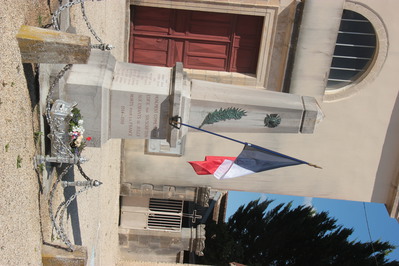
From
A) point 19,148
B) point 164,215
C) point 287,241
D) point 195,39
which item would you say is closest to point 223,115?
point 19,148

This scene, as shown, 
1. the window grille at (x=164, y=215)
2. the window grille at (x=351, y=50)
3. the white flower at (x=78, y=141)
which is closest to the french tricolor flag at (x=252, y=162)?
the white flower at (x=78, y=141)

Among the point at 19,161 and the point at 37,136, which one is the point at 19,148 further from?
the point at 37,136

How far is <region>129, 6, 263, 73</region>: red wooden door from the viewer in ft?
30.8

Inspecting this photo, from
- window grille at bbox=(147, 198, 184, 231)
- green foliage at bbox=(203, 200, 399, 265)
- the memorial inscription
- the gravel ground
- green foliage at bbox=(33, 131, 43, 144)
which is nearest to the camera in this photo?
the gravel ground

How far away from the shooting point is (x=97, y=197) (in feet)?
27.2

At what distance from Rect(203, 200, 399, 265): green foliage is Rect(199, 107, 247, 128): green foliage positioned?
10744 millimetres

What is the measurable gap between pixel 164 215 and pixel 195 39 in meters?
5.28

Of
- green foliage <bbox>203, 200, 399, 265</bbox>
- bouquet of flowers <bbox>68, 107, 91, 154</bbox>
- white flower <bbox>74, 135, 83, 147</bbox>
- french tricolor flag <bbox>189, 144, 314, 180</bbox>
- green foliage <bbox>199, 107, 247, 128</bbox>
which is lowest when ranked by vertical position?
green foliage <bbox>203, 200, 399, 265</bbox>

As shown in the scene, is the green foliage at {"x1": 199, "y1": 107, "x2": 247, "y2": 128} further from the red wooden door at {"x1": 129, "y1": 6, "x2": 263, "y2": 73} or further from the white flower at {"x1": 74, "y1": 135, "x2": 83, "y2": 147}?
the red wooden door at {"x1": 129, "y1": 6, "x2": 263, "y2": 73}

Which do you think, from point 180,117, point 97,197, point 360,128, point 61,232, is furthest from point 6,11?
point 360,128

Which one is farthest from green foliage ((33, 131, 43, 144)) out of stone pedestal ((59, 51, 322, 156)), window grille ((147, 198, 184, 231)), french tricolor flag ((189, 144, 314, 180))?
window grille ((147, 198, 184, 231))

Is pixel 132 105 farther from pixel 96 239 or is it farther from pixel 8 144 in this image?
pixel 96 239

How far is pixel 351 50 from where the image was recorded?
373 inches

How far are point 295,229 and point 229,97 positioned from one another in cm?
1211
